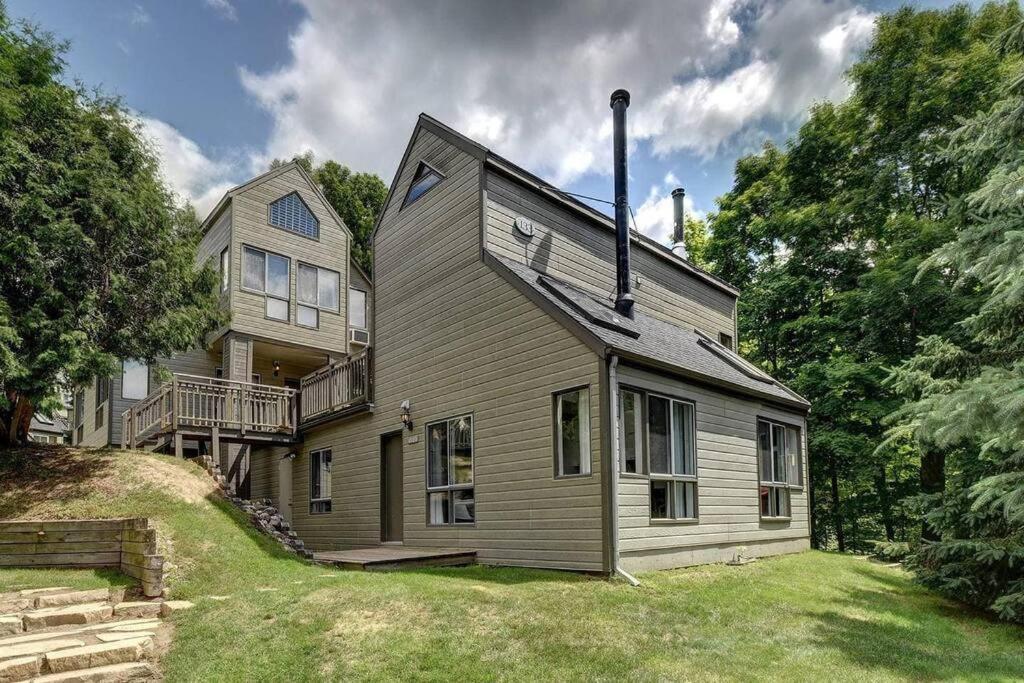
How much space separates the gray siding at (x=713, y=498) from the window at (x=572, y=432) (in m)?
0.59

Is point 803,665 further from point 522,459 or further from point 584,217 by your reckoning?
point 584,217

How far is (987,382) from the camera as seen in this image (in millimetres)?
6035

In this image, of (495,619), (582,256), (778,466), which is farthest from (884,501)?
(495,619)

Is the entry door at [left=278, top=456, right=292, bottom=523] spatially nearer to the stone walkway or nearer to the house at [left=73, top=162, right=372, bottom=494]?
the house at [left=73, top=162, right=372, bottom=494]

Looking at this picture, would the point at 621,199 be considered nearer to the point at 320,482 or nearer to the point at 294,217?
the point at 320,482

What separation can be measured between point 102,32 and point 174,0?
5.13 feet

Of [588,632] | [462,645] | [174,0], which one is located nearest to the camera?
[462,645]

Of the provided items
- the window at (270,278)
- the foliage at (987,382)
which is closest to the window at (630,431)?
the foliage at (987,382)

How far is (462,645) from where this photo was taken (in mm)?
5535

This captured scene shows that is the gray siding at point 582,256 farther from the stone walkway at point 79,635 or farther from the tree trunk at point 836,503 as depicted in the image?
the stone walkway at point 79,635

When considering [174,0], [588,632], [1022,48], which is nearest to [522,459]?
[588,632]

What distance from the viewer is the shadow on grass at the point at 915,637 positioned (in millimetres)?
6159

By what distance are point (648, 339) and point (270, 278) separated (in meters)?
11.5

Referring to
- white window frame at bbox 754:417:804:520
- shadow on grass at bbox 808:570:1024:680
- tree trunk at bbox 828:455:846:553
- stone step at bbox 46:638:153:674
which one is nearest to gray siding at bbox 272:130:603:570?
shadow on grass at bbox 808:570:1024:680
